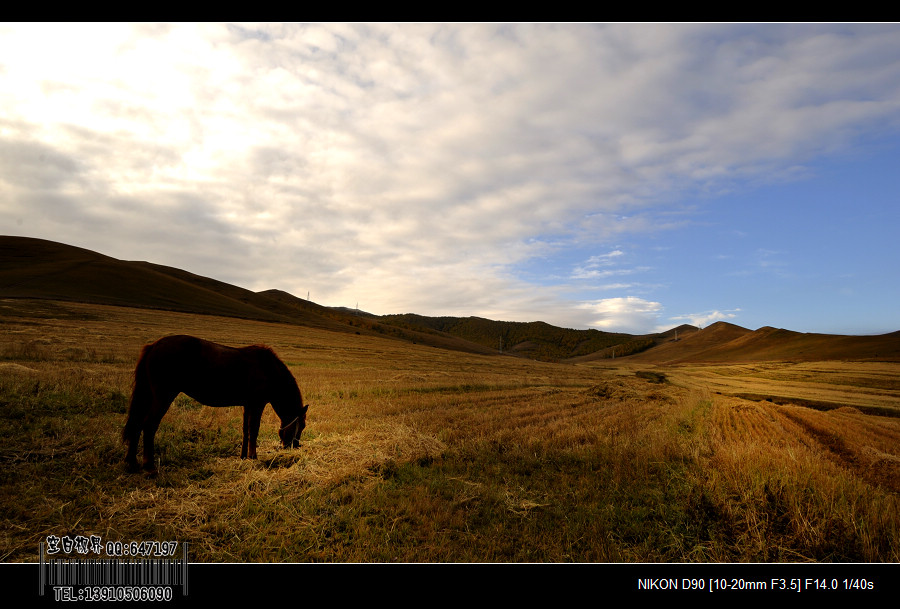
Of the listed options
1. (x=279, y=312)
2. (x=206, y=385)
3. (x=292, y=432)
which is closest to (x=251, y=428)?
(x=292, y=432)

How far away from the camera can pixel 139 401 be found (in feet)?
18.3

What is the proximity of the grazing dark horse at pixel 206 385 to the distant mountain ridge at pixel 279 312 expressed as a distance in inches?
816

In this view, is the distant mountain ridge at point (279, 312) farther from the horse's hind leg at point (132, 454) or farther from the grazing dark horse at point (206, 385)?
the horse's hind leg at point (132, 454)

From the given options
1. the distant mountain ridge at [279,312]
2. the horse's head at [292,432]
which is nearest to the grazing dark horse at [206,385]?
the horse's head at [292,432]

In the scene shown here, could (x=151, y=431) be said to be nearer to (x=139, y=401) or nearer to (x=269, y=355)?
(x=139, y=401)

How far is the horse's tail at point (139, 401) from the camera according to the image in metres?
5.52

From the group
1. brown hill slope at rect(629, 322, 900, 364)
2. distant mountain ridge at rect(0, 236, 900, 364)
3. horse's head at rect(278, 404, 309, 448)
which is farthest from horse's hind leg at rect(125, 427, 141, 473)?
brown hill slope at rect(629, 322, 900, 364)

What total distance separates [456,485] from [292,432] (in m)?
3.80

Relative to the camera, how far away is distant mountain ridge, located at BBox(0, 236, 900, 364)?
44744mm

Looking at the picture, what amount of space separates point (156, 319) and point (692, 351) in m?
129

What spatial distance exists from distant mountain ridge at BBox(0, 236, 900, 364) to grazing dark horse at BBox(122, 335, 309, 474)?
20718 mm

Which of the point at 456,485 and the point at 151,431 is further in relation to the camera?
the point at 456,485
